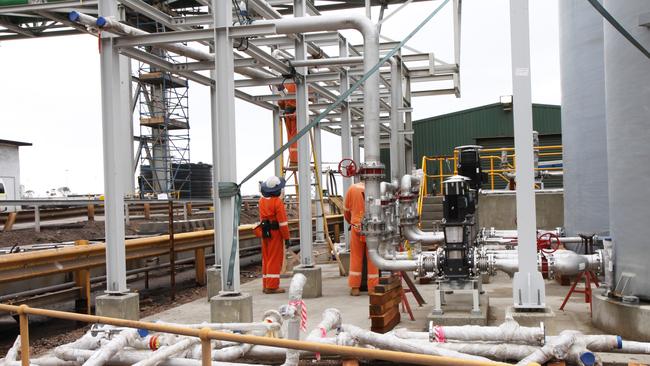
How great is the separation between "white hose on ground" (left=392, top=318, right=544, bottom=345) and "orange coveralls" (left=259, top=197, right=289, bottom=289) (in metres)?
5.10

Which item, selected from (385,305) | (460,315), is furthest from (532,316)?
(385,305)

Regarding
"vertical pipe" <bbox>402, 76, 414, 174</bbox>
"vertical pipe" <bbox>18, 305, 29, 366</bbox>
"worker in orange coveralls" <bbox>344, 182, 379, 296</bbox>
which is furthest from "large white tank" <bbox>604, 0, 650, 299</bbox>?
"vertical pipe" <bbox>402, 76, 414, 174</bbox>

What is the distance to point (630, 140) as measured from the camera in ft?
21.1

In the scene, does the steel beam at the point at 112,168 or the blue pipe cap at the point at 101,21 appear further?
the steel beam at the point at 112,168

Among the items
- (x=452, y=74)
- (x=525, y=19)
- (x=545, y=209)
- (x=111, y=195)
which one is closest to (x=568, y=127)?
(x=545, y=209)

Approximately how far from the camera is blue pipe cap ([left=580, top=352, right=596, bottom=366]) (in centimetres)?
514

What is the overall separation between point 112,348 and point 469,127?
2335cm

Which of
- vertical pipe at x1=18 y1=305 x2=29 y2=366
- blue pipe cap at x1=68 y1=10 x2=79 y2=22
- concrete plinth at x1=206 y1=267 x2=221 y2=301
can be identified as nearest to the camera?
vertical pipe at x1=18 y1=305 x2=29 y2=366

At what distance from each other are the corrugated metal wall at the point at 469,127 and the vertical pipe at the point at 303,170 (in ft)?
57.5

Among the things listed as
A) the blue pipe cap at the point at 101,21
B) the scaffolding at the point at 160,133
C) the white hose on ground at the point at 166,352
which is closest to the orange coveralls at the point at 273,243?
the blue pipe cap at the point at 101,21

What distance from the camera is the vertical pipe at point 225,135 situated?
7887mm

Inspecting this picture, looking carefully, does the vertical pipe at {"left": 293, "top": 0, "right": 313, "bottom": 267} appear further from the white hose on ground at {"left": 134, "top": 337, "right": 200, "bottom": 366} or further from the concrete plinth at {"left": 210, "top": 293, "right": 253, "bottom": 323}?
the white hose on ground at {"left": 134, "top": 337, "right": 200, "bottom": 366}

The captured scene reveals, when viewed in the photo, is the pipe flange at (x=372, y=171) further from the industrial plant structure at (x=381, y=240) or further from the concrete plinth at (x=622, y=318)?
the concrete plinth at (x=622, y=318)

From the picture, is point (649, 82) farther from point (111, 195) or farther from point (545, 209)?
point (545, 209)
